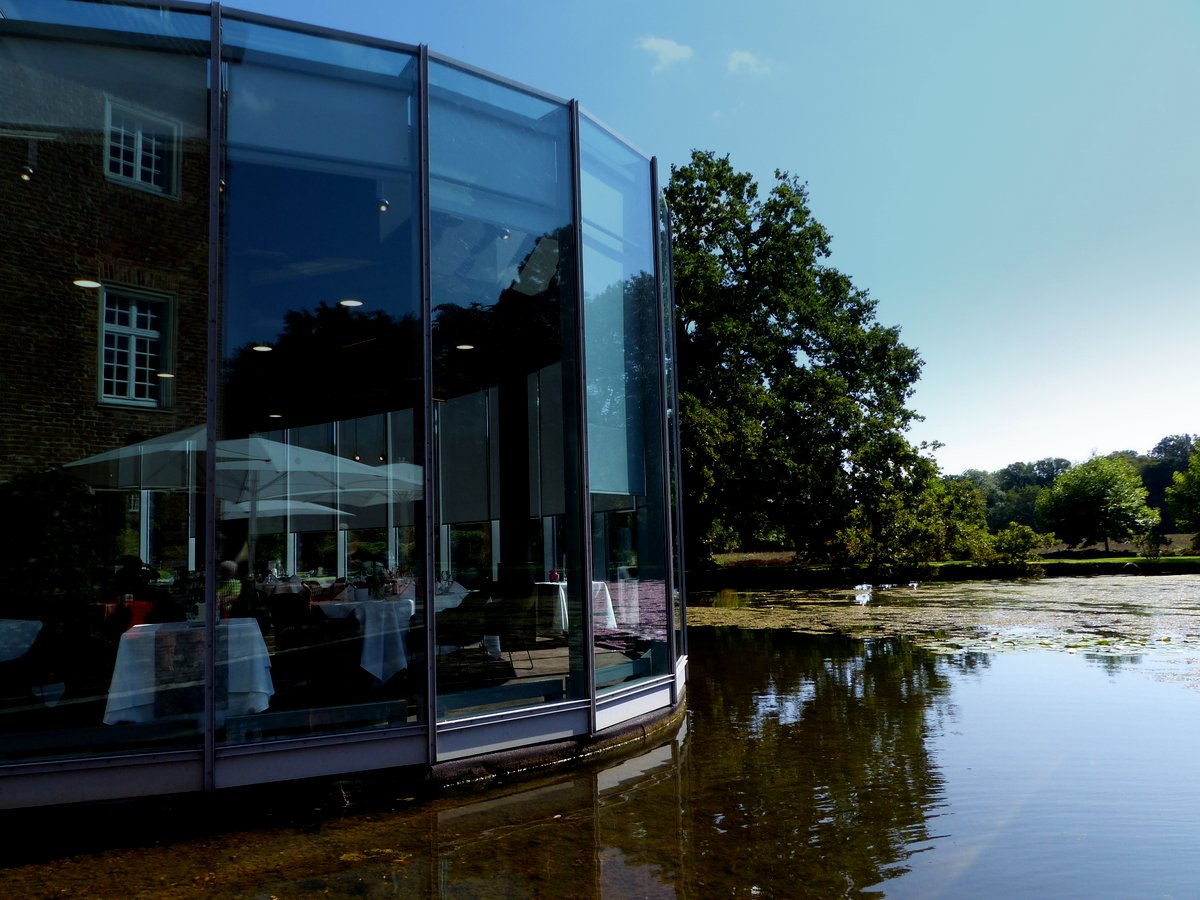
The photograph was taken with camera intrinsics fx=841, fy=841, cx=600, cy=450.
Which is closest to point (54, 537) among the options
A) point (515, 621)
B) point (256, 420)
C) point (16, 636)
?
point (16, 636)

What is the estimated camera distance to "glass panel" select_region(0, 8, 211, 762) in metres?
4.80

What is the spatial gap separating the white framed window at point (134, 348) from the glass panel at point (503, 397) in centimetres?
162

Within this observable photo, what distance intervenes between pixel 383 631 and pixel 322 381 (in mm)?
1632

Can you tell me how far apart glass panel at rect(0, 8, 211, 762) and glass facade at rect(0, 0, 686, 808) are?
0.02 meters

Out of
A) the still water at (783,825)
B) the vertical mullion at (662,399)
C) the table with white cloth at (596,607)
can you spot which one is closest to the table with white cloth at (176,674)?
the still water at (783,825)

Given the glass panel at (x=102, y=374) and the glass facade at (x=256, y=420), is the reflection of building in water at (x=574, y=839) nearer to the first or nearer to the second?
the glass facade at (x=256, y=420)

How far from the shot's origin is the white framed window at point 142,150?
504 cm

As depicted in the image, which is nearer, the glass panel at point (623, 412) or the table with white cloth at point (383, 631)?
the table with white cloth at point (383, 631)

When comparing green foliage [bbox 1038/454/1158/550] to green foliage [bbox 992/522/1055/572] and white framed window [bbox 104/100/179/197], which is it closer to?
green foliage [bbox 992/522/1055/572]

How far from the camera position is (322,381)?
5.39 metres

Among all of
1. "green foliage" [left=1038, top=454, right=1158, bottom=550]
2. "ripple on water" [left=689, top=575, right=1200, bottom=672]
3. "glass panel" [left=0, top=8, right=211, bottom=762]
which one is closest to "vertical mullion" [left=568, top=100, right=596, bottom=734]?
"glass panel" [left=0, top=8, right=211, bottom=762]

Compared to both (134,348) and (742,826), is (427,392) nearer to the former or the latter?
(134,348)

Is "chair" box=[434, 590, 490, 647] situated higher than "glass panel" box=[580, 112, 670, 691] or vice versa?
"glass panel" box=[580, 112, 670, 691]

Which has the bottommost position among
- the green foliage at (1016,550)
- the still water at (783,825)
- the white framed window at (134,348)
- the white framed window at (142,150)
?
the still water at (783,825)
